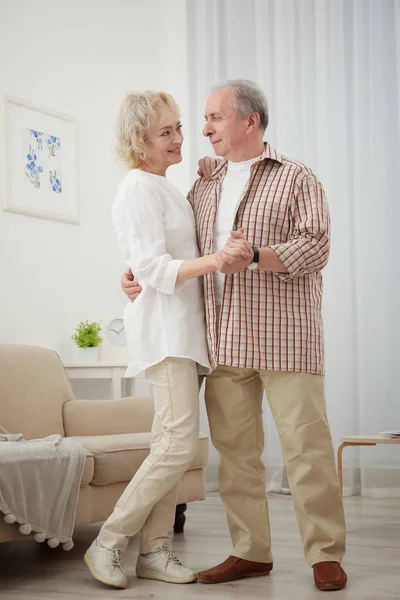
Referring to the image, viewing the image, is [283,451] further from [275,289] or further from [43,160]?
[43,160]

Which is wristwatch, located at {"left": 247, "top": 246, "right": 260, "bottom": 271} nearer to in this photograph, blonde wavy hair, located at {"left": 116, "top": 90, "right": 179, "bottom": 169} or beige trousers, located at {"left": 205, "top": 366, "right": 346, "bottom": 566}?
beige trousers, located at {"left": 205, "top": 366, "right": 346, "bottom": 566}

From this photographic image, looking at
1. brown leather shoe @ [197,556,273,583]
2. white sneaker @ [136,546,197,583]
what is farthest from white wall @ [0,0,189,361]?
brown leather shoe @ [197,556,273,583]

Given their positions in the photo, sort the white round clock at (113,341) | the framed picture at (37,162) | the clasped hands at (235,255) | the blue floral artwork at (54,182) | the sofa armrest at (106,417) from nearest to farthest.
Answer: the clasped hands at (235,255)
the sofa armrest at (106,417)
the framed picture at (37,162)
the blue floral artwork at (54,182)
the white round clock at (113,341)

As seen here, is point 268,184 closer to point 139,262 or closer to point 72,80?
point 139,262

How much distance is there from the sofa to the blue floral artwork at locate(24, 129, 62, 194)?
1.07m

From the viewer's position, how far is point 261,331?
228 cm

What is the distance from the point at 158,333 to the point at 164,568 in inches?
27.1

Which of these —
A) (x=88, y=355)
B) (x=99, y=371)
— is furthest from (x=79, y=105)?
(x=99, y=371)

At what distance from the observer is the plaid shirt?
2258 millimetres

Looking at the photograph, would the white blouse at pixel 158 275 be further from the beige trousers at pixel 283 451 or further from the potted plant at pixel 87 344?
the potted plant at pixel 87 344

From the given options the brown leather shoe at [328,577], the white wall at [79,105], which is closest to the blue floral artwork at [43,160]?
the white wall at [79,105]

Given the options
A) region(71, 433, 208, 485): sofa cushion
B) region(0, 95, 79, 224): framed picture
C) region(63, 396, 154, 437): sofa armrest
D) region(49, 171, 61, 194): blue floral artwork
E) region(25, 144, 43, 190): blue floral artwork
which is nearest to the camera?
region(71, 433, 208, 485): sofa cushion

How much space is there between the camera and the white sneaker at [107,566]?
2301 mm

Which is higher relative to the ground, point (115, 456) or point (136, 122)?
point (136, 122)
